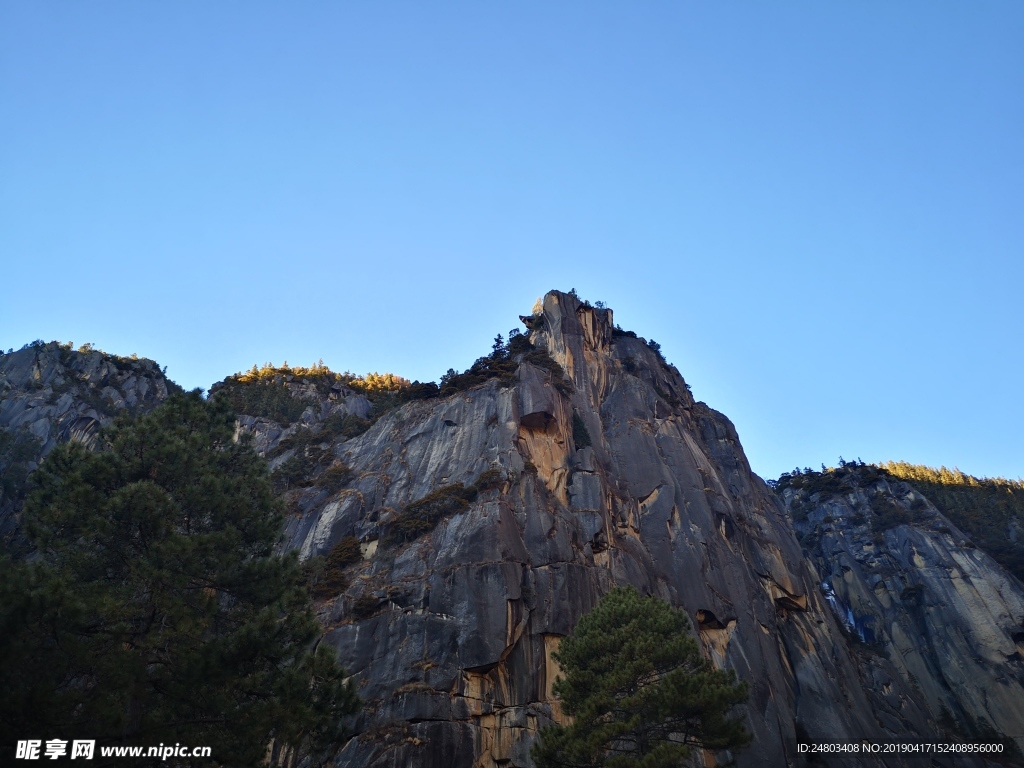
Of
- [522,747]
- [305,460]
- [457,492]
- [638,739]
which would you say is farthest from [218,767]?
[305,460]

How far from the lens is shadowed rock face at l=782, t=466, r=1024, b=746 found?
187 feet

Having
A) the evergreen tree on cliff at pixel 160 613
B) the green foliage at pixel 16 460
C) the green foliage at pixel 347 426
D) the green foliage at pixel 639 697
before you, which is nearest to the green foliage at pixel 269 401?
the green foliage at pixel 347 426

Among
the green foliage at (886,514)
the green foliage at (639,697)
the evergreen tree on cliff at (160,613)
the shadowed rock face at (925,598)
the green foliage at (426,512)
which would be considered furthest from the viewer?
the green foliage at (886,514)

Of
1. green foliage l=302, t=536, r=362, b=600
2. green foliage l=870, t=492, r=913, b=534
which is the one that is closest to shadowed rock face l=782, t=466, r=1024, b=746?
green foliage l=870, t=492, r=913, b=534

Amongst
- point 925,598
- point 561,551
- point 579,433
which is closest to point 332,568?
point 561,551

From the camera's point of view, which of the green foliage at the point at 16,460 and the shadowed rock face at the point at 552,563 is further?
the green foliage at the point at 16,460

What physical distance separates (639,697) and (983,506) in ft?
Answer: 251

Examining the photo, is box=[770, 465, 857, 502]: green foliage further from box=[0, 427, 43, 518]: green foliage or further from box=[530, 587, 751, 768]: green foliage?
box=[0, 427, 43, 518]: green foliage

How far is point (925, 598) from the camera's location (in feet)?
210

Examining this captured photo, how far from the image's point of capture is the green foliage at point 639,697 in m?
22.4

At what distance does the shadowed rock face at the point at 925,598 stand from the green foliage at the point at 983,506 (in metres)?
5.24

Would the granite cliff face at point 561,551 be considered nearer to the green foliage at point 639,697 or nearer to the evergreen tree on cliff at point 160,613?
the evergreen tree on cliff at point 160,613

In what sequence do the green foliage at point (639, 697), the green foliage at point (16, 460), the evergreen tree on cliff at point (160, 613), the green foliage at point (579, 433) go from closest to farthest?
the evergreen tree on cliff at point (160, 613)
the green foliage at point (639, 697)
the green foliage at point (16, 460)
the green foliage at point (579, 433)

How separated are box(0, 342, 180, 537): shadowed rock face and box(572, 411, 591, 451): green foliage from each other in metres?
34.0
